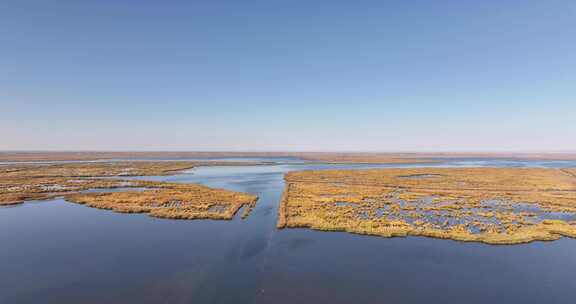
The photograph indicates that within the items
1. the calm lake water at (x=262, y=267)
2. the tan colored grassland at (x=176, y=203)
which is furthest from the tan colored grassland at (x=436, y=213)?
the tan colored grassland at (x=176, y=203)

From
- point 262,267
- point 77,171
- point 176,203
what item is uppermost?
point 77,171

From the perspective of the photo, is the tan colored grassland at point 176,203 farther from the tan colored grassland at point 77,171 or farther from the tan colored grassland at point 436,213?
the tan colored grassland at point 77,171

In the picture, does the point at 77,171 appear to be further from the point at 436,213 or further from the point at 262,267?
the point at 436,213

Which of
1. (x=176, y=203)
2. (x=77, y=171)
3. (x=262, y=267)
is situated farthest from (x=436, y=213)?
(x=77, y=171)

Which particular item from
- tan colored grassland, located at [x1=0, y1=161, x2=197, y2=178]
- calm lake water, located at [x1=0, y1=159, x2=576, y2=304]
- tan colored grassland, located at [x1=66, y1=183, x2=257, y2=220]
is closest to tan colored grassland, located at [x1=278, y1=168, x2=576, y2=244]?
calm lake water, located at [x1=0, y1=159, x2=576, y2=304]

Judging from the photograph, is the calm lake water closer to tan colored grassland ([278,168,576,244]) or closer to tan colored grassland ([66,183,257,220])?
tan colored grassland ([278,168,576,244])

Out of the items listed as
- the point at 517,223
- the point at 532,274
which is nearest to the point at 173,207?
the point at 532,274

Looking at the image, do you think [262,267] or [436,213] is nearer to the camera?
[262,267]

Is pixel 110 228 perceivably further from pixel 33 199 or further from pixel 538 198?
pixel 538 198
